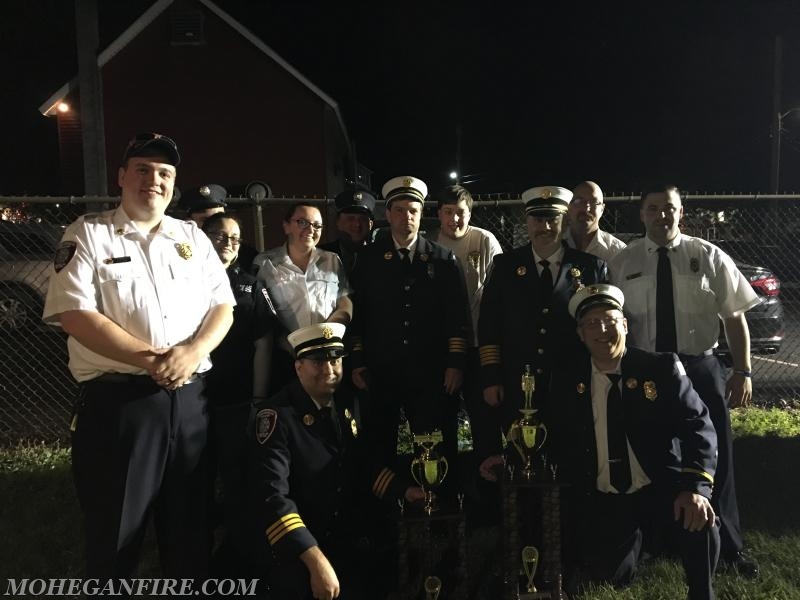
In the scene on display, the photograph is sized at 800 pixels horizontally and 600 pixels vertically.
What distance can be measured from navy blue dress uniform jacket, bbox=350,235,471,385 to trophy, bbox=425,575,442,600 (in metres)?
1.08

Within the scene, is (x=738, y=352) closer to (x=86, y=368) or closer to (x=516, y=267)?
(x=516, y=267)

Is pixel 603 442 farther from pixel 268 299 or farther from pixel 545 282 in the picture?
pixel 268 299

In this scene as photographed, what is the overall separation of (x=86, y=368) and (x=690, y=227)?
24.0 feet

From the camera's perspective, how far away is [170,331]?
2453 mm

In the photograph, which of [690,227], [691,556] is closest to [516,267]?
[691,556]

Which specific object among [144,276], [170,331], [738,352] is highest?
[144,276]

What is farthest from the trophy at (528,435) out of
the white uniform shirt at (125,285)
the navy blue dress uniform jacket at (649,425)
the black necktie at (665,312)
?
the white uniform shirt at (125,285)

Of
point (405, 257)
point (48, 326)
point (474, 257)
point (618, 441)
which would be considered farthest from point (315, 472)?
point (48, 326)

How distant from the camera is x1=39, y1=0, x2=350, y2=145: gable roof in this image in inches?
598

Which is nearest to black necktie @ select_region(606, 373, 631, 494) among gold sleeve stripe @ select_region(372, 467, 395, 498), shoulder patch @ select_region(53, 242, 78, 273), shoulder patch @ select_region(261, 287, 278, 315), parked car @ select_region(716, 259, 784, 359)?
gold sleeve stripe @ select_region(372, 467, 395, 498)

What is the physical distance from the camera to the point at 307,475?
2.82 m

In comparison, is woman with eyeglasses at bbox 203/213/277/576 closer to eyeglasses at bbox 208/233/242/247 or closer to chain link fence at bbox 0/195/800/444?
eyeglasses at bbox 208/233/242/247

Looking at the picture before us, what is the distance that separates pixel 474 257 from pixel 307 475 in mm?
1850

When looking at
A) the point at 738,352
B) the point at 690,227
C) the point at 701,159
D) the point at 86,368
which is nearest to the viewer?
the point at 86,368
